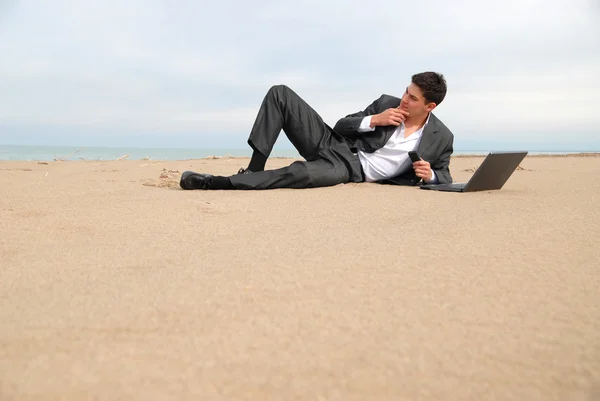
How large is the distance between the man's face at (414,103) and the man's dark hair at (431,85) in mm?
26

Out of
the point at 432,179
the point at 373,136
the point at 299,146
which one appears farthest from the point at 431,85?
the point at 299,146

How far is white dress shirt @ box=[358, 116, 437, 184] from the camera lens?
3.16m

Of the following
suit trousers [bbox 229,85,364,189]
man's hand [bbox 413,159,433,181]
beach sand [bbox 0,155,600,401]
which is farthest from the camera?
man's hand [bbox 413,159,433,181]

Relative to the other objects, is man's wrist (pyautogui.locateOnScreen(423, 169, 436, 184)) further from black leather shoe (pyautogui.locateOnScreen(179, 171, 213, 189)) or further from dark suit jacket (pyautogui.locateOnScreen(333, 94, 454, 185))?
black leather shoe (pyautogui.locateOnScreen(179, 171, 213, 189))

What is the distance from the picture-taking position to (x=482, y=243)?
1210mm

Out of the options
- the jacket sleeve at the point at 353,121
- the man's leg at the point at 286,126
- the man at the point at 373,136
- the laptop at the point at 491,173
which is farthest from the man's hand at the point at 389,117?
the laptop at the point at 491,173

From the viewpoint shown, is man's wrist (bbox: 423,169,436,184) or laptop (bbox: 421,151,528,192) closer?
laptop (bbox: 421,151,528,192)

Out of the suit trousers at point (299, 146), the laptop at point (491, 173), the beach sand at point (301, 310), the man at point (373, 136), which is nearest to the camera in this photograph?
the beach sand at point (301, 310)

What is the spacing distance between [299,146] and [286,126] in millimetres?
180

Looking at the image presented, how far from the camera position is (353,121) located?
3195mm

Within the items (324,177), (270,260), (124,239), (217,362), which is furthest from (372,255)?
(324,177)

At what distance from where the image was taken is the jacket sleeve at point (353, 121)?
3.19 meters

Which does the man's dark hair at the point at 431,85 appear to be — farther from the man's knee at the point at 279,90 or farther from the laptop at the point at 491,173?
the man's knee at the point at 279,90

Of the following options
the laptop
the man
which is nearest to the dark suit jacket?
the man
